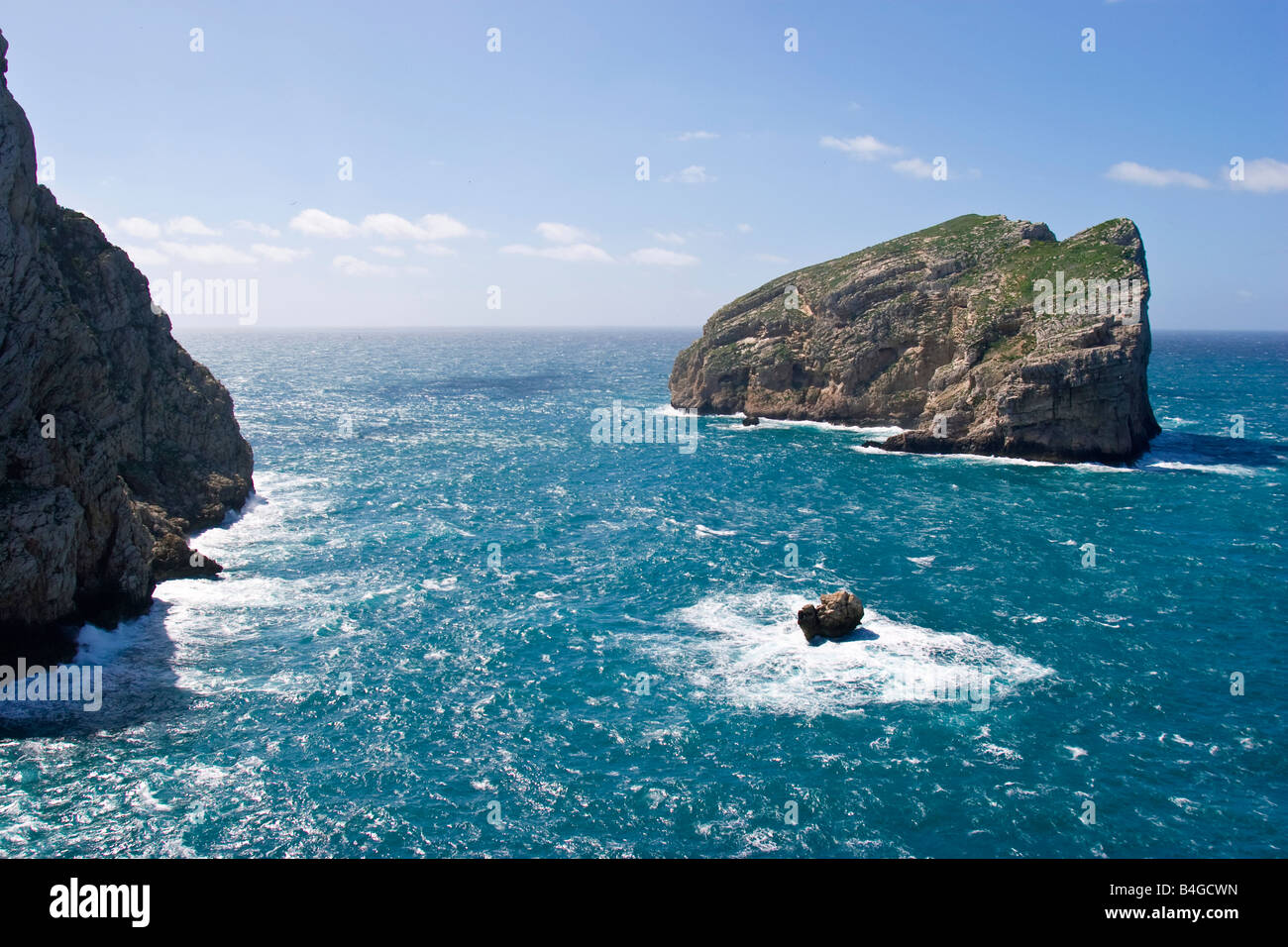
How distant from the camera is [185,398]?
68.9 metres

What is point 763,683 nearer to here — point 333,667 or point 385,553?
point 333,667

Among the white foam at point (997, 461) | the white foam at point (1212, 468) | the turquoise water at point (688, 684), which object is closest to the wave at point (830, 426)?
the white foam at point (997, 461)

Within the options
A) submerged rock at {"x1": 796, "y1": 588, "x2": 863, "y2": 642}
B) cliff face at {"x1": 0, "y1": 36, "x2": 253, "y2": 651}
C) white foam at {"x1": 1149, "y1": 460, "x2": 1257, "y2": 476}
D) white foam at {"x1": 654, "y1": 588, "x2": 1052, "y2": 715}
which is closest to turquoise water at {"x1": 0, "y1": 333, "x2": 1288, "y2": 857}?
white foam at {"x1": 654, "y1": 588, "x2": 1052, "y2": 715}

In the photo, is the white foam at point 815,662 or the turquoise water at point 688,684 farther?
the white foam at point 815,662

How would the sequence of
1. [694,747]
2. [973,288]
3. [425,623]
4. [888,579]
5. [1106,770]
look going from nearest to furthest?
[1106,770] → [694,747] → [425,623] → [888,579] → [973,288]

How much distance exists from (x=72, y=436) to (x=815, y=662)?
4672 cm

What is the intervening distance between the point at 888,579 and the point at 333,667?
122 feet

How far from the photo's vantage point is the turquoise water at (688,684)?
29.8 metres

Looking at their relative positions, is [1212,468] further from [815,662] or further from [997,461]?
[815,662]

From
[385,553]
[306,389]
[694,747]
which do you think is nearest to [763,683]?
[694,747]

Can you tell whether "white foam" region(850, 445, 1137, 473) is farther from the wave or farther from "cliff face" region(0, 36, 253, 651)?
"cliff face" region(0, 36, 253, 651)

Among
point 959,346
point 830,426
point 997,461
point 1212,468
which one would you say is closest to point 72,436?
point 997,461

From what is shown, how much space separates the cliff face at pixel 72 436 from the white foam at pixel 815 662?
33714mm

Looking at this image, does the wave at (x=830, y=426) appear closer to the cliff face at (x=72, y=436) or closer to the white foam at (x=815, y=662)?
the white foam at (x=815, y=662)
